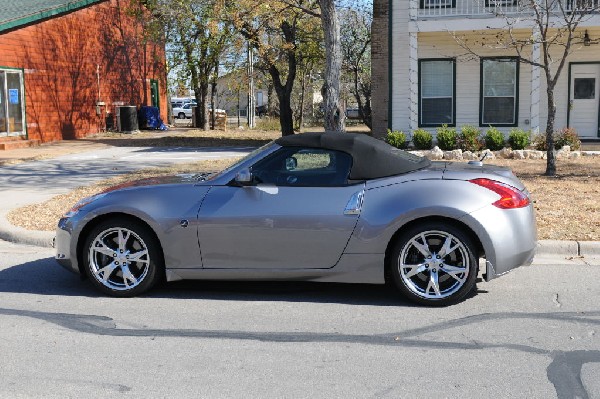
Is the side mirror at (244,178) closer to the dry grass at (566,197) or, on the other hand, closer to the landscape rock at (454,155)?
the dry grass at (566,197)

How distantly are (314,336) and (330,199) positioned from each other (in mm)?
1238

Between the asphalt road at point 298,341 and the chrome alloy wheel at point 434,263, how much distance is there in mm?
191

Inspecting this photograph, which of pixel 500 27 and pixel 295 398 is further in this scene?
pixel 500 27

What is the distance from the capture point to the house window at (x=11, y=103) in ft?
71.7

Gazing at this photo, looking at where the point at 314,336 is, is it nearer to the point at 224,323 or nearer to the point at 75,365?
the point at 224,323

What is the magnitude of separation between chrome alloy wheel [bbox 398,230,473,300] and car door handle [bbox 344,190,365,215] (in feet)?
1.65

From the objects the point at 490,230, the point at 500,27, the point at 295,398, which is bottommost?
the point at 295,398

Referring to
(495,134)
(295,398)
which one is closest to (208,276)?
(295,398)

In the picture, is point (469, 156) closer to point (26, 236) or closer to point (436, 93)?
point (436, 93)

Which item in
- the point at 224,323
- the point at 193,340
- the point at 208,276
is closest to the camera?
the point at 193,340

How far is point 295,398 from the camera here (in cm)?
413

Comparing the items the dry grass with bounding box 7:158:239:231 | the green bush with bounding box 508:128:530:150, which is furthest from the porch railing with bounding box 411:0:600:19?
the dry grass with bounding box 7:158:239:231

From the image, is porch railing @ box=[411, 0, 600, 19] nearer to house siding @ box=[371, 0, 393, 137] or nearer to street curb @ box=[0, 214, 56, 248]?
house siding @ box=[371, 0, 393, 137]

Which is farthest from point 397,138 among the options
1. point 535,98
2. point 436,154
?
point 535,98
